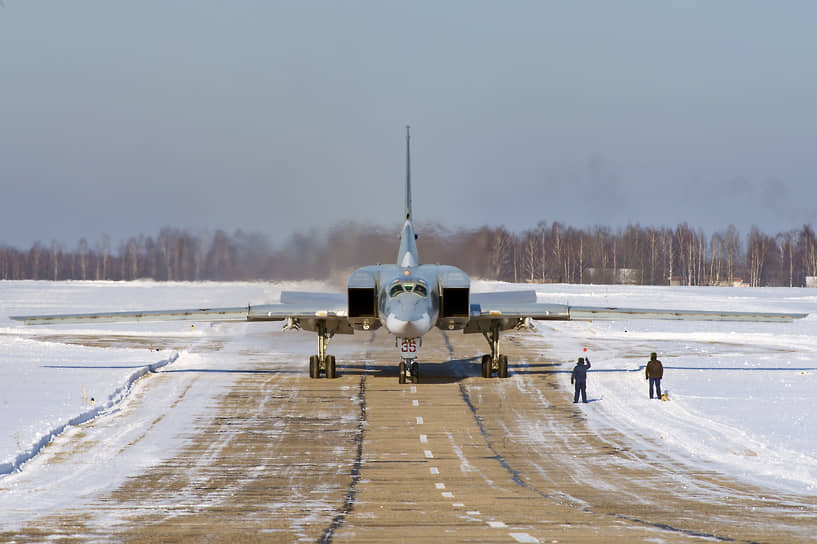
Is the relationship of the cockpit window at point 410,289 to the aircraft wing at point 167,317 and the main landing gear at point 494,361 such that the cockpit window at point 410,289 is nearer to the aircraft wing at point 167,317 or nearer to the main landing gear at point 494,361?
the main landing gear at point 494,361

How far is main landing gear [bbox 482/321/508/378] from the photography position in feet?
108

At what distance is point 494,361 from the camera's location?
3322 cm

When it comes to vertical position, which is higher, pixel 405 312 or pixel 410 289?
pixel 410 289

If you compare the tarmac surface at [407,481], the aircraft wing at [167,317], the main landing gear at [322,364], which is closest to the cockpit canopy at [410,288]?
the tarmac surface at [407,481]

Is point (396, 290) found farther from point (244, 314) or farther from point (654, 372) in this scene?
point (654, 372)

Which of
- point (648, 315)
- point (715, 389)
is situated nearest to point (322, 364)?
point (648, 315)

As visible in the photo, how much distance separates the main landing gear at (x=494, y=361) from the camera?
108ft

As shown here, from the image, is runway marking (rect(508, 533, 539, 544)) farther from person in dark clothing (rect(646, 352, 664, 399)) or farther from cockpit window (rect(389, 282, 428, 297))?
cockpit window (rect(389, 282, 428, 297))

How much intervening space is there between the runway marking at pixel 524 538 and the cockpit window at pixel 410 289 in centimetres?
1826

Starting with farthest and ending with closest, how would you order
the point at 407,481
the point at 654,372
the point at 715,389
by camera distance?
the point at 715,389 → the point at 654,372 → the point at 407,481

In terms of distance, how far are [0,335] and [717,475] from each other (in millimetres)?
44315

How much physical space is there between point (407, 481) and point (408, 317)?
12.5 meters

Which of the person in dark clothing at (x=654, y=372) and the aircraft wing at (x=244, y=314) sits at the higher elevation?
the aircraft wing at (x=244, y=314)

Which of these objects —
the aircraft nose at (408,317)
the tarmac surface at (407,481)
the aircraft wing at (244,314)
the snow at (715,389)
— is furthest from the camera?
the aircraft wing at (244,314)
